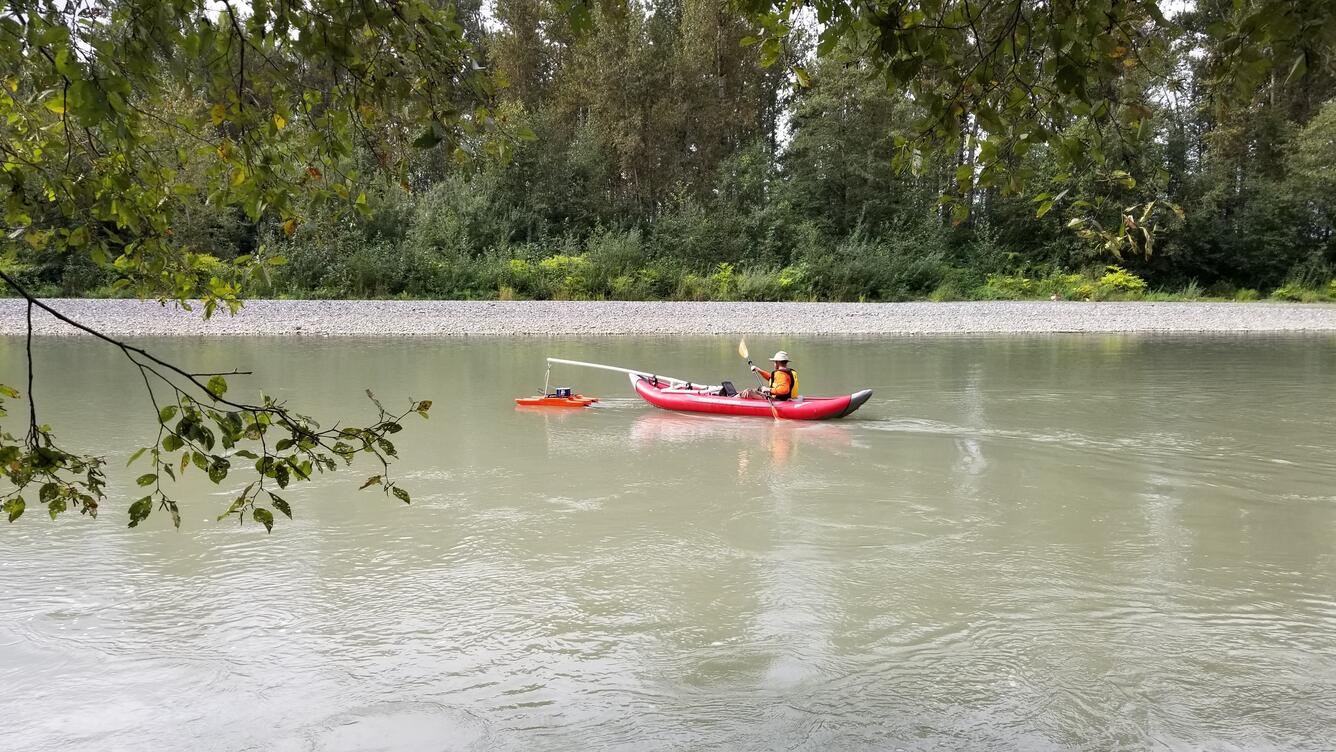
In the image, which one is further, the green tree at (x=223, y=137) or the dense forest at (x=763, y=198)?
the dense forest at (x=763, y=198)

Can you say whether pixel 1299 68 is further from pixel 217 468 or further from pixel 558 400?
pixel 558 400

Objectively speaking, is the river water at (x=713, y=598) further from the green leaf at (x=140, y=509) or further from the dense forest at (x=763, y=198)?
the dense forest at (x=763, y=198)

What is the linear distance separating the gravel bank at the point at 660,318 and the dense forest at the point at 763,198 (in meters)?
3.27

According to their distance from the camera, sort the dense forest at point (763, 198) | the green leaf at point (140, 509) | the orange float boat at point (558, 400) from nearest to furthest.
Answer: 1. the green leaf at point (140, 509)
2. the orange float boat at point (558, 400)
3. the dense forest at point (763, 198)

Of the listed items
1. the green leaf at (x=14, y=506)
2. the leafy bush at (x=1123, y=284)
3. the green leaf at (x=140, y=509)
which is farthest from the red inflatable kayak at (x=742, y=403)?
the leafy bush at (x=1123, y=284)

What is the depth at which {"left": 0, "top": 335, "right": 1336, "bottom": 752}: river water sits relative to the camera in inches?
175

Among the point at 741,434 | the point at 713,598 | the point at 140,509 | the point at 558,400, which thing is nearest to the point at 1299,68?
the point at 140,509

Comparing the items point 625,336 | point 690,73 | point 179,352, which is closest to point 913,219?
point 690,73

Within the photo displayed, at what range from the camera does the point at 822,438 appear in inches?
441

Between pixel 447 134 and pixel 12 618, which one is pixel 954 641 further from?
pixel 12 618

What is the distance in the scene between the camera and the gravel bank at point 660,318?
914 inches

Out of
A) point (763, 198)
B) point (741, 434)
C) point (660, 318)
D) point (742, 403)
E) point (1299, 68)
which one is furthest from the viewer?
point (763, 198)

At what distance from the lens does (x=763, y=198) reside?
3469 centimetres

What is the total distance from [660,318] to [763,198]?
10.6 meters
